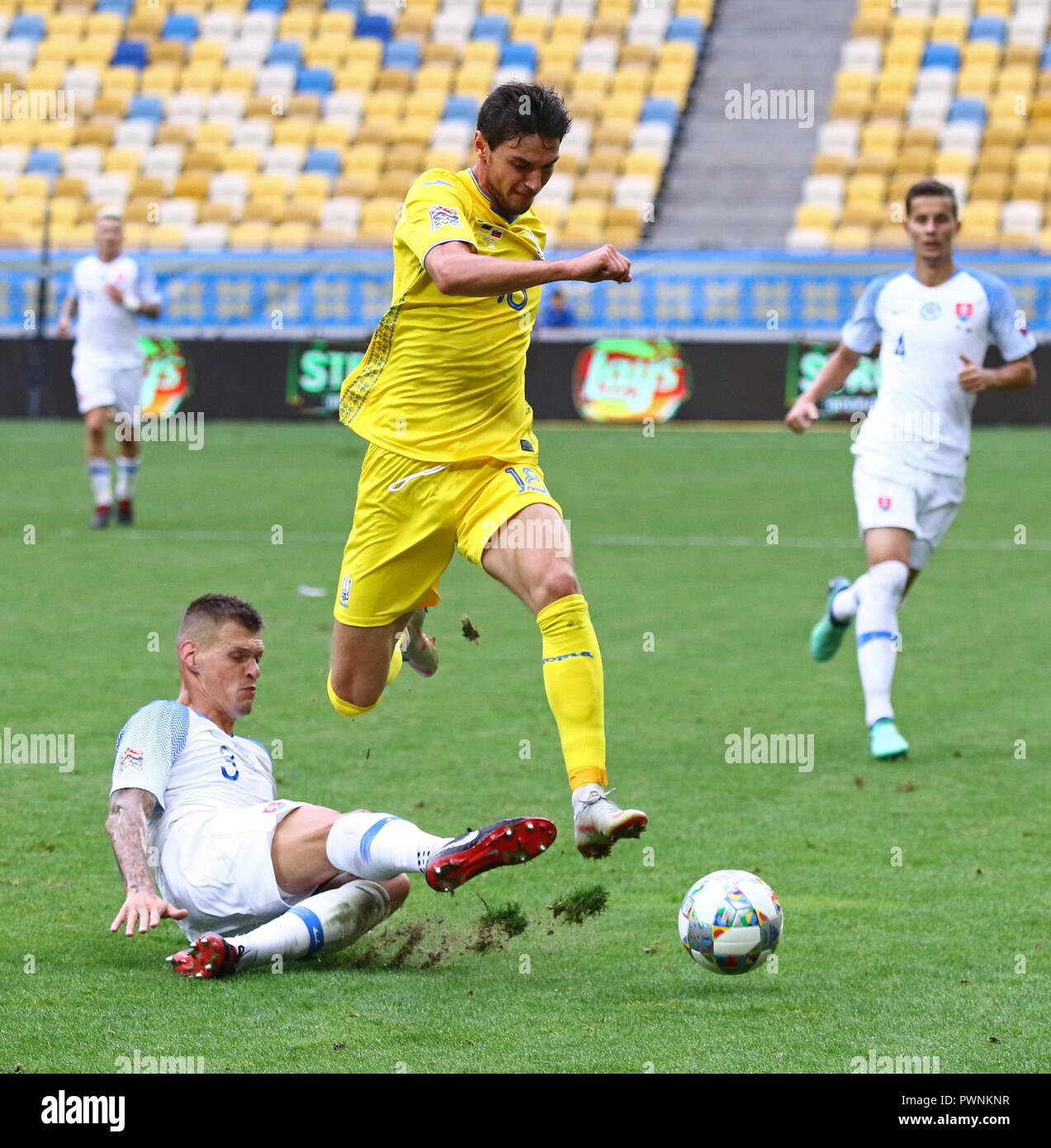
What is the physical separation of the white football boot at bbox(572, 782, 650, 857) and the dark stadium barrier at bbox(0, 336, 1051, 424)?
18.6 m

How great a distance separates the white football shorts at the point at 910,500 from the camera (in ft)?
25.5

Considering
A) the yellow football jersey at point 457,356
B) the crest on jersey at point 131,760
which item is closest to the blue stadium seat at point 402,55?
the yellow football jersey at point 457,356

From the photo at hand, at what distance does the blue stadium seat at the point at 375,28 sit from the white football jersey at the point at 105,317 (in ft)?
57.4

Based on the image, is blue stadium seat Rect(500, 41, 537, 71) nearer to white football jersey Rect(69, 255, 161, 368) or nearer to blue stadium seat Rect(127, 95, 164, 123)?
blue stadium seat Rect(127, 95, 164, 123)

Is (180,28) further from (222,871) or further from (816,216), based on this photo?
(222,871)

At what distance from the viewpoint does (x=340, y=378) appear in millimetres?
23109

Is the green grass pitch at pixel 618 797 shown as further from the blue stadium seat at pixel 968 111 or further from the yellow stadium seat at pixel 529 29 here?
the yellow stadium seat at pixel 529 29

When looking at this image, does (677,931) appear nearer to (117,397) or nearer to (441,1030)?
(441,1030)

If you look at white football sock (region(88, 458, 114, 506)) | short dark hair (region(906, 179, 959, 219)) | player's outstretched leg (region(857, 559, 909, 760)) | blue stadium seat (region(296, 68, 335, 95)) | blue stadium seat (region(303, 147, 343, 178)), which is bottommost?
player's outstretched leg (region(857, 559, 909, 760))

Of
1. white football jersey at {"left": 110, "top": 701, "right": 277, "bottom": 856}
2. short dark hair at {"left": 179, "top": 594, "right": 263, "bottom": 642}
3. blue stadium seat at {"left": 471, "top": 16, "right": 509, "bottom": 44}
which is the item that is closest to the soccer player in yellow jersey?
short dark hair at {"left": 179, "top": 594, "right": 263, "bottom": 642}

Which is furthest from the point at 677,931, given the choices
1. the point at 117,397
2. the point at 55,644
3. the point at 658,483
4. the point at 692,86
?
the point at 692,86

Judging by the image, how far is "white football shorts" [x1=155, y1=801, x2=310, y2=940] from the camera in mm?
4762

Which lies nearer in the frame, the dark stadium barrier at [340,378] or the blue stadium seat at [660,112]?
the dark stadium barrier at [340,378]

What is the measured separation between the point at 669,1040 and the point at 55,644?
6.37 metres
